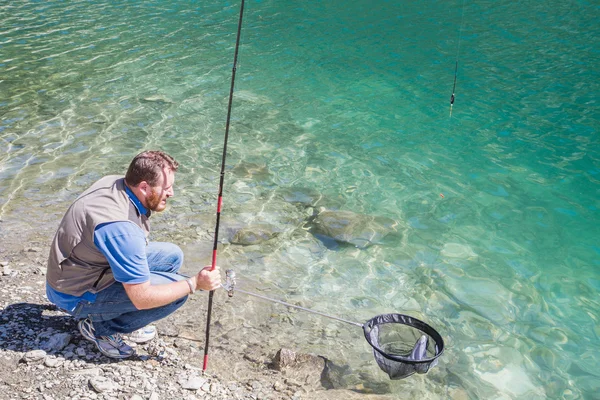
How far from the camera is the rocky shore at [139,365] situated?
3344 mm

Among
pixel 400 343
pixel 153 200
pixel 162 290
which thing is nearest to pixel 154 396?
pixel 162 290

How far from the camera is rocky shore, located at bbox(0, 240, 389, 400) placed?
132 inches

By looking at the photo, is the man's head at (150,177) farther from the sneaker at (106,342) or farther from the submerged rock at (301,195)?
the submerged rock at (301,195)

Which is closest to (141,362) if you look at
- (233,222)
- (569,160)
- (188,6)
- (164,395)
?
(164,395)

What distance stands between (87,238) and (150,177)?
49 cm

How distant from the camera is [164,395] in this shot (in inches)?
134

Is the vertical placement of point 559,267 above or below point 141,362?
below

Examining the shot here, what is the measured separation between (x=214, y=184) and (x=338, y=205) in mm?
1566

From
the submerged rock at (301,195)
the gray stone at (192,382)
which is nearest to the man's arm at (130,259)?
the gray stone at (192,382)

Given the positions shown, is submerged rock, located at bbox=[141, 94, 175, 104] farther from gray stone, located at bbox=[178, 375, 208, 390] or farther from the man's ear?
gray stone, located at bbox=[178, 375, 208, 390]

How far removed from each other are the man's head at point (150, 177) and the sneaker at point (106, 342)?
88 cm

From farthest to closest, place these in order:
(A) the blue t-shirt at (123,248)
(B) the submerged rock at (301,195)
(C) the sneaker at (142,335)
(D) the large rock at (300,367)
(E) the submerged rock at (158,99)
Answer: (E) the submerged rock at (158,99), (B) the submerged rock at (301,195), (D) the large rock at (300,367), (C) the sneaker at (142,335), (A) the blue t-shirt at (123,248)

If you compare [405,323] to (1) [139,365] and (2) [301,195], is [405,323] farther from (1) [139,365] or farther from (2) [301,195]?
(2) [301,195]

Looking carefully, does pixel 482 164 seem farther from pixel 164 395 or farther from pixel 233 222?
pixel 164 395
